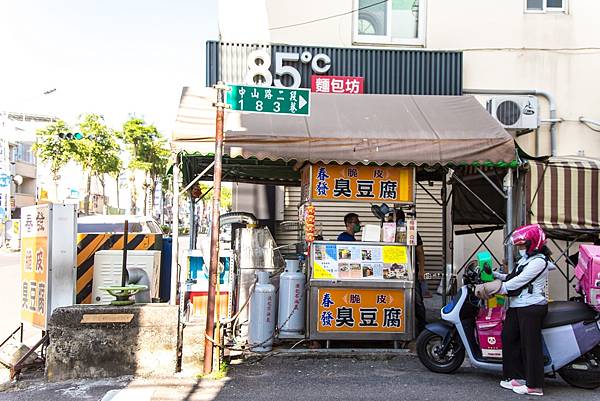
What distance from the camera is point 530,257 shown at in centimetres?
584

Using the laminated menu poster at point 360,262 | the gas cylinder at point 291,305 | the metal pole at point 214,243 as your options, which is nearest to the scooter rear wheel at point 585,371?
the laminated menu poster at point 360,262

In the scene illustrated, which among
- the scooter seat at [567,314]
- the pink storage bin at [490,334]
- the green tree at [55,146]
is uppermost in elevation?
the green tree at [55,146]

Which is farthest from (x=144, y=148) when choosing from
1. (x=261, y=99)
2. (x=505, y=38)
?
(x=261, y=99)

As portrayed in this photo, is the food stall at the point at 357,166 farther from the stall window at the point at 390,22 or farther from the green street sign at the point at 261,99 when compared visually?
the stall window at the point at 390,22

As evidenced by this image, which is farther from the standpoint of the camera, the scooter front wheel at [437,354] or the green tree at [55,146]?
the green tree at [55,146]

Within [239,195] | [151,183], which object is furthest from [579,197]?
[151,183]

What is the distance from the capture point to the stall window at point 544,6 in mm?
12195

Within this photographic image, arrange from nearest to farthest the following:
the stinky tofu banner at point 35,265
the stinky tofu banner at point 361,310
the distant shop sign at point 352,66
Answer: the stinky tofu banner at point 35,265 → the stinky tofu banner at point 361,310 → the distant shop sign at point 352,66

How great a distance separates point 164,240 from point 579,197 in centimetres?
659

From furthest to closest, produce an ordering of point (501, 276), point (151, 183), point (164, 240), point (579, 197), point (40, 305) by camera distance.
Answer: point (151, 183) < point (164, 240) < point (579, 197) < point (40, 305) < point (501, 276)

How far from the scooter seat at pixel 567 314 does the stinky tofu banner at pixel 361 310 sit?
1998 mm

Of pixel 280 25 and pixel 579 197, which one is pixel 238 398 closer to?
pixel 579 197

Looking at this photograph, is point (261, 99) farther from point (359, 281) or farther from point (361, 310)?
point (361, 310)

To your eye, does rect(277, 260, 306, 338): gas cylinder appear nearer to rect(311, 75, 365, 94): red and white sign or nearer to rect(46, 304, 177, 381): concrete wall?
rect(46, 304, 177, 381): concrete wall
